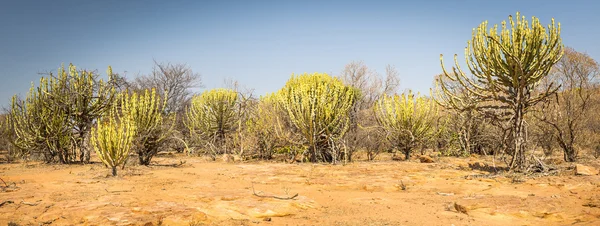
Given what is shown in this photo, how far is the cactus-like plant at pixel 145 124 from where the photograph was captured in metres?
11.0

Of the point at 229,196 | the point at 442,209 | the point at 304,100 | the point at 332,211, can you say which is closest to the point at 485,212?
the point at 442,209

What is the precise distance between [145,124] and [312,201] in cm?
743

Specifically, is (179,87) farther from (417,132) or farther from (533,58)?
(533,58)

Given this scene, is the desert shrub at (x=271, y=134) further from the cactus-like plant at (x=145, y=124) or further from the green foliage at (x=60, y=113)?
the green foliage at (x=60, y=113)

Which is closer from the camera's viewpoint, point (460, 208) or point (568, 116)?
point (460, 208)

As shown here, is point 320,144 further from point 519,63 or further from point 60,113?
point 60,113

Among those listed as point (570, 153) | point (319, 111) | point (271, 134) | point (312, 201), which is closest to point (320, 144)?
point (319, 111)

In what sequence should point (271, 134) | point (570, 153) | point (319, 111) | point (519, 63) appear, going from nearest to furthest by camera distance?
point (519, 63) → point (570, 153) → point (319, 111) → point (271, 134)

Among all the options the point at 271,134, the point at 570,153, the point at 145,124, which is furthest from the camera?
the point at 271,134

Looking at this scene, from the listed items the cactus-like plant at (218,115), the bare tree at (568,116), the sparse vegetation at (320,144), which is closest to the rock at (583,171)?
the sparse vegetation at (320,144)

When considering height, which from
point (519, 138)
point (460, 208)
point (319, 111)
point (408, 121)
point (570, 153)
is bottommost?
point (460, 208)

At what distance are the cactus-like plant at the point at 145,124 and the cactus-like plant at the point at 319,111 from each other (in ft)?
13.7

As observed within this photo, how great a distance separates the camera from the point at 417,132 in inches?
512

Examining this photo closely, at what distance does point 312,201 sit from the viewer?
5.82 metres
